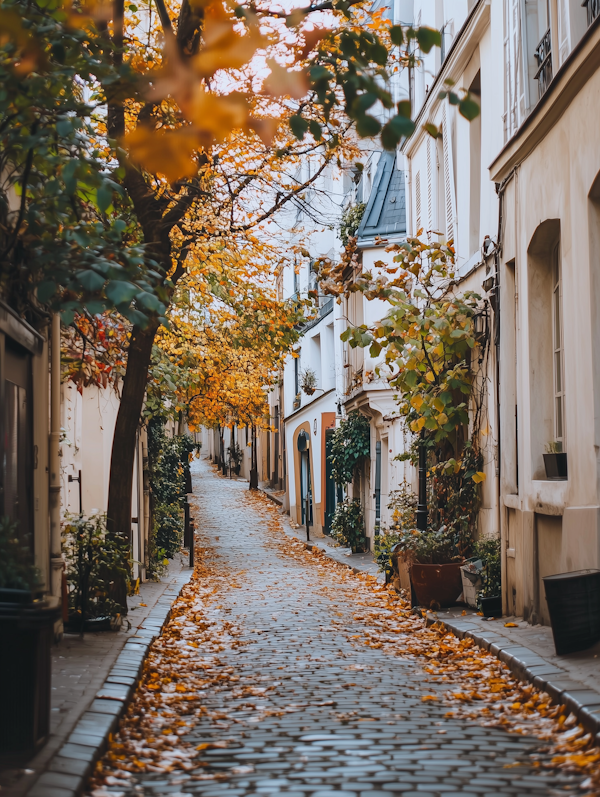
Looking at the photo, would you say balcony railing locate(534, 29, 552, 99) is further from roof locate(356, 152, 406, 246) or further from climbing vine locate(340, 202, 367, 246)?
climbing vine locate(340, 202, 367, 246)

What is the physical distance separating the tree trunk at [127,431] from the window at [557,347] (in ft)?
13.4

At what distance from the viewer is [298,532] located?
2777 centimetres

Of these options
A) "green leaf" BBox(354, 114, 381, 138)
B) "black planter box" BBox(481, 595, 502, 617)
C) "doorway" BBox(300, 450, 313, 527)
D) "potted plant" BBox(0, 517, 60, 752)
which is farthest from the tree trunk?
"doorway" BBox(300, 450, 313, 527)

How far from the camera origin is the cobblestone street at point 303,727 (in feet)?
15.8

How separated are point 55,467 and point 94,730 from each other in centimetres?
389

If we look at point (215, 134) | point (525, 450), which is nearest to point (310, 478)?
point (525, 450)

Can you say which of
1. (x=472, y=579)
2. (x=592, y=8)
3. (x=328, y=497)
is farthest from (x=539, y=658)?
(x=328, y=497)

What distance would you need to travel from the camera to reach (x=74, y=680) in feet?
23.0

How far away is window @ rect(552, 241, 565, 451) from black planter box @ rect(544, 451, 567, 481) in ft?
0.76

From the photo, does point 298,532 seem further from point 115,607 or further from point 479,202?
point 115,607

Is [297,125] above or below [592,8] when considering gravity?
below

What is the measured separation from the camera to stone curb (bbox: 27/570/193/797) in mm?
4567

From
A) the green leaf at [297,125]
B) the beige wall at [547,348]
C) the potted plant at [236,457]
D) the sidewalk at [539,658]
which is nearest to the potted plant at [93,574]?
the sidewalk at [539,658]

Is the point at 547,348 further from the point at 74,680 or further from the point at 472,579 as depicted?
the point at 74,680
